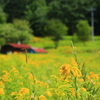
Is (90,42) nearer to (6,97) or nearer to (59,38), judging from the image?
(59,38)

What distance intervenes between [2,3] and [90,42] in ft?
126

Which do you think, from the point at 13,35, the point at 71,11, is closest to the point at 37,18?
the point at 71,11

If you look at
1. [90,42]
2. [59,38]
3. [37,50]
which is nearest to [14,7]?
[59,38]

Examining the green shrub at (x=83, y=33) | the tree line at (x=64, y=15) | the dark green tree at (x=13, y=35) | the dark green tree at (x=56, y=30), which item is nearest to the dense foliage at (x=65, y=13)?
the tree line at (x=64, y=15)

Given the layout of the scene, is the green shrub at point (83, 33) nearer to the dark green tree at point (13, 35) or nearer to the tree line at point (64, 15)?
the dark green tree at point (13, 35)

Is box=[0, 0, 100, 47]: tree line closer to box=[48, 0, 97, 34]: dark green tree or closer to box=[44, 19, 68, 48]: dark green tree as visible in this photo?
box=[48, 0, 97, 34]: dark green tree

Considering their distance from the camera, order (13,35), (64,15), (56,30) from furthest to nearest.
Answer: (64,15)
(56,30)
(13,35)

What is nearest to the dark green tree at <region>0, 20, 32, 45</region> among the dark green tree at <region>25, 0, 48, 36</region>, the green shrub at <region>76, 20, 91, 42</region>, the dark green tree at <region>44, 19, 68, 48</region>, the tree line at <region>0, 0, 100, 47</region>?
the dark green tree at <region>44, 19, 68, 48</region>

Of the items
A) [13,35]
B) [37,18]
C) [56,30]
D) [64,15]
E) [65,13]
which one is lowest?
[13,35]

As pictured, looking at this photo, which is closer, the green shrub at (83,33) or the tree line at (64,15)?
the green shrub at (83,33)

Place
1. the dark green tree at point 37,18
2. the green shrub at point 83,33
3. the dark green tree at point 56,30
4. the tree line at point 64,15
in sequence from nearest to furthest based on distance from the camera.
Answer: the green shrub at point 83,33, the dark green tree at point 56,30, the tree line at point 64,15, the dark green tree at point 37,18

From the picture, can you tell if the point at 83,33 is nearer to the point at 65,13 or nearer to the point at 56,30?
the point at 56,30

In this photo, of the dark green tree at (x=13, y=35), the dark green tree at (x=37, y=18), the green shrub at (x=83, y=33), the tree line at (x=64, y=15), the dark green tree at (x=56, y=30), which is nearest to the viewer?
the dark green tree at (x=13, y=35)

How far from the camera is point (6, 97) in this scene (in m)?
4.82
